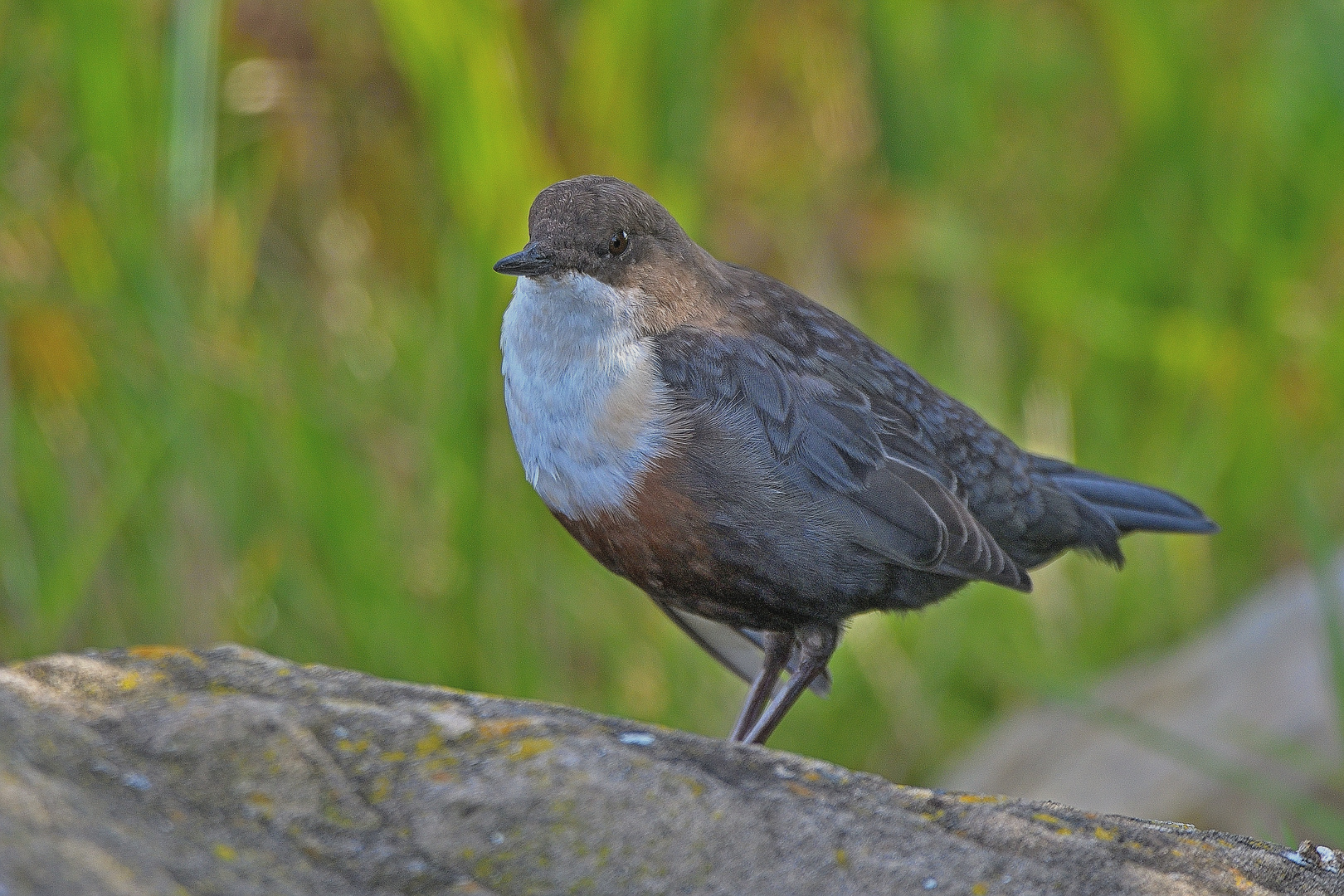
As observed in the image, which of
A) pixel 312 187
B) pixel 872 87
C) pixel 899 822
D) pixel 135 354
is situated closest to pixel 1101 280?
pixel 872 87

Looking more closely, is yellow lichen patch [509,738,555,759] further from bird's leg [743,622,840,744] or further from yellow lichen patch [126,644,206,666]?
bird's leg [743,622,840,744]

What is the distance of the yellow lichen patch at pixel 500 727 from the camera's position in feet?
6.93

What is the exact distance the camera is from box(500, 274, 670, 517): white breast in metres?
2.94

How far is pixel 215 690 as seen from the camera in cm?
216

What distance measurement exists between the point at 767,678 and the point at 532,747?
1347 mm

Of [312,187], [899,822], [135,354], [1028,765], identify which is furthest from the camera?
[312,187]

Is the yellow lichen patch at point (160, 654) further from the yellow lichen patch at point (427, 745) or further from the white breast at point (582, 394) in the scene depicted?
the white breast at point (582, 394)

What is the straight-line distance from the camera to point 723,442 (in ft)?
9.77

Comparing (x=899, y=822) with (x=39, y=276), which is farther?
(x=39, y=276)

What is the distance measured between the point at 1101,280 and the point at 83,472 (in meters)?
4.00

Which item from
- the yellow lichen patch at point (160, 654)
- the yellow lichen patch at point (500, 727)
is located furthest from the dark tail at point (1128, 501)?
the yellow lichen patch at point (160, 654)

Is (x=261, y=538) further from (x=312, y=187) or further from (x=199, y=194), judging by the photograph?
(x=312, y=187)

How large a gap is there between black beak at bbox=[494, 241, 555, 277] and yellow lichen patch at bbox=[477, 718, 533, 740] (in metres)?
1.06

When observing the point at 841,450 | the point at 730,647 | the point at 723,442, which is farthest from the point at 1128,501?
the point at 723,442
